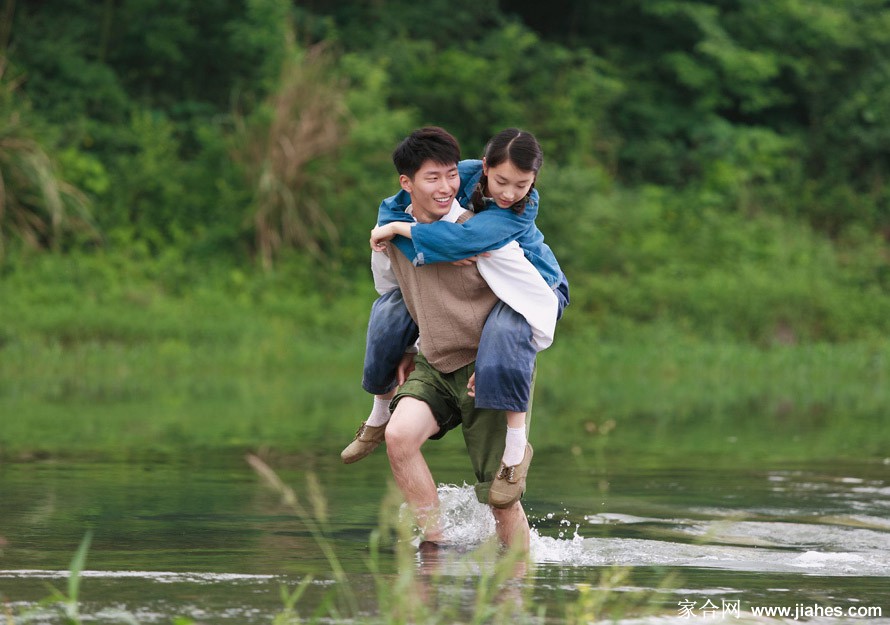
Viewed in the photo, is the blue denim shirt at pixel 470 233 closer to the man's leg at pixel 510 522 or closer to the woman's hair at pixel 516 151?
the woman's hair at pixel 516 151

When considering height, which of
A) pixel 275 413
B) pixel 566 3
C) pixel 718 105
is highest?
pixel 566 3

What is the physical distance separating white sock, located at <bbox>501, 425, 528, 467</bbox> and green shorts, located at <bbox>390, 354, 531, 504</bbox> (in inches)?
6.4

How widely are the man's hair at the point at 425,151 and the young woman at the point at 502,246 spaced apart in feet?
0.49

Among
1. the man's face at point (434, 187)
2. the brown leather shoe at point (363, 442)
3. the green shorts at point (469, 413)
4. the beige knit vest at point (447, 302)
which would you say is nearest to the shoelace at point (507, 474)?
the green shorts at point (469, 413)

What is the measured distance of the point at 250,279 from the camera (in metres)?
19.1

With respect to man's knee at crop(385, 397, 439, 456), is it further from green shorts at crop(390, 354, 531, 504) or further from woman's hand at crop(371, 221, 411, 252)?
woman's hand at crop(371, 221, 411, 252)

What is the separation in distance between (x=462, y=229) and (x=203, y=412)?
7337mm

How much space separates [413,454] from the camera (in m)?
6.04

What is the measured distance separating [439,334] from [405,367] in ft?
1.46

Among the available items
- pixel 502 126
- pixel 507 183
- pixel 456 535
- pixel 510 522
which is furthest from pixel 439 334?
pixel 502 126

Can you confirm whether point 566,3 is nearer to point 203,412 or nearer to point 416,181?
point 203,412

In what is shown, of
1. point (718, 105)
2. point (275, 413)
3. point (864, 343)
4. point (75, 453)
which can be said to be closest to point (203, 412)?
point (275, 413)

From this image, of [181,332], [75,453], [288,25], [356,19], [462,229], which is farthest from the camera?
[356,19]

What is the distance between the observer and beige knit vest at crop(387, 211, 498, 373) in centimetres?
597
